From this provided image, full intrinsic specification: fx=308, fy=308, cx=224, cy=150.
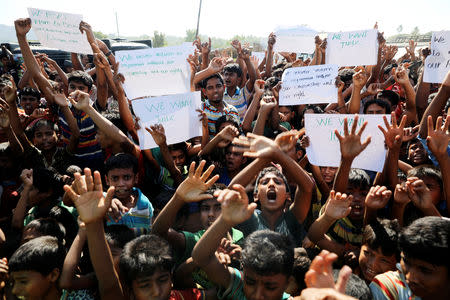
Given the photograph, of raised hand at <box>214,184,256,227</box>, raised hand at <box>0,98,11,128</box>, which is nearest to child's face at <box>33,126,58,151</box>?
raised hand at <box>0,98,11,128</box>

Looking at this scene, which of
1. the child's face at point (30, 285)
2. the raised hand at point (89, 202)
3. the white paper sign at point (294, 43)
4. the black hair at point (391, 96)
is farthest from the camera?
the white paper sign at point (294, 43)

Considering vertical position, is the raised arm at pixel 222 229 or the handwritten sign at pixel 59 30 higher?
the handwritten sign at pixel 59 30

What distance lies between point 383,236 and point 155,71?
2.77m

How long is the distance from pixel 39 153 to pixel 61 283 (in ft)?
6.63

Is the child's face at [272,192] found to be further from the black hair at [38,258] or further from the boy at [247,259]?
the black hair at [38,258]

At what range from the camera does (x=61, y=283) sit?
6.23 feet

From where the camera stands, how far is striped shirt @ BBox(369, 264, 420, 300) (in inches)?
65.6

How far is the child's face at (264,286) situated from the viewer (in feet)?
5.69

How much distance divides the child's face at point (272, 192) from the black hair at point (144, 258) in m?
0.92

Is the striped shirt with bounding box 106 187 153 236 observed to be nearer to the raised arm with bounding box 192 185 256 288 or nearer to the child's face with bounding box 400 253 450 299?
the raised arm with bounding box 192 185 256 288

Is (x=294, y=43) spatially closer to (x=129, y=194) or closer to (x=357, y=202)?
(x=357, y=202)

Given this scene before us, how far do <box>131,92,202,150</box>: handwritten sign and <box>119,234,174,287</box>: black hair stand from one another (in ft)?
4.17

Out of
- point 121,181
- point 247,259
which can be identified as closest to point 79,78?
point 121,181

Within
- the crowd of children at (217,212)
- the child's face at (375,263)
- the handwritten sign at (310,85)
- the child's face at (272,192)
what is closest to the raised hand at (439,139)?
the crowd of children at (217,212)
